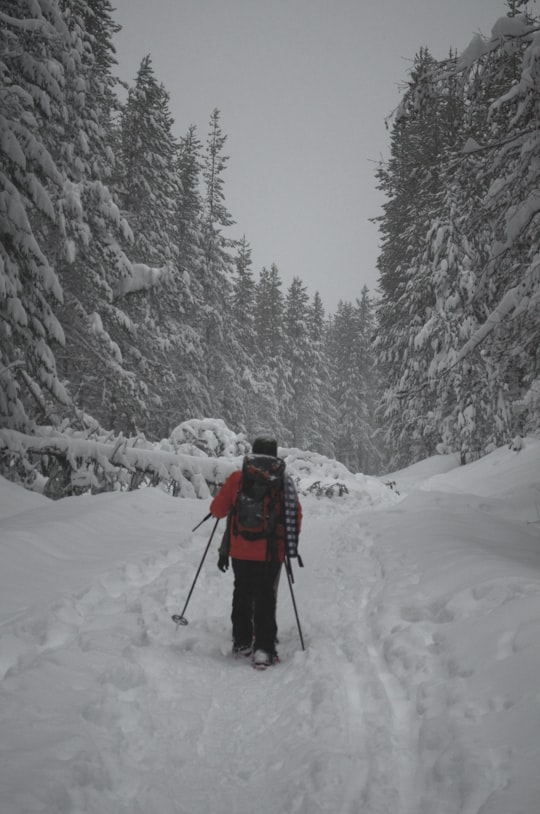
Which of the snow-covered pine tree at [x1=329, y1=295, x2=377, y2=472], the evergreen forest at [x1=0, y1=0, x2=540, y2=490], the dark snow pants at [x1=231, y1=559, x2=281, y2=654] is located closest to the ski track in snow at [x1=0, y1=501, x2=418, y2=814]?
the dark snow pants at [x1=231, y1=559, x2=281, y2=654]

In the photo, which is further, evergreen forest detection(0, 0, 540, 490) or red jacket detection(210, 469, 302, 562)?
evergreen forest detection(0, 0, 540, 490)

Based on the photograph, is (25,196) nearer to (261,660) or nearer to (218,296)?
(261,660)

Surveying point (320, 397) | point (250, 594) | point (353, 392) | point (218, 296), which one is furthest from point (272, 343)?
point (250, 594)

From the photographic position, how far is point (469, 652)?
133 inches

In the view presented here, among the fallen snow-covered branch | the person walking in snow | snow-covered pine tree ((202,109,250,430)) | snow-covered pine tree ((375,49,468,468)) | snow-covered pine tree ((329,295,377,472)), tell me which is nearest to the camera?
the person walking in snow

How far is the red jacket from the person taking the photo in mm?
4441

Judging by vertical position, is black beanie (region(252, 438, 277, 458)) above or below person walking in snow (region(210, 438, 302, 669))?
above

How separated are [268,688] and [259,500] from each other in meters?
1.60

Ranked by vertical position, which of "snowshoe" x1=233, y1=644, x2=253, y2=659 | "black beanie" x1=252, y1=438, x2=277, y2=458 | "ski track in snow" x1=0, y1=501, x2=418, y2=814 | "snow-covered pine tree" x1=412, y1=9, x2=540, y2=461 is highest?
"snow-covered pine tree" x1=412, y1=9, x2=540, y2=461

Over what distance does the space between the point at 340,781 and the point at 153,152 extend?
19.0 meters

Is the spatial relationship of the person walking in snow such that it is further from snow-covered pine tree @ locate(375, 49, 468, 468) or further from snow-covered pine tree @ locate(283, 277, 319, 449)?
snow-covered pine tree @ locate(283, 277, 319, 449)

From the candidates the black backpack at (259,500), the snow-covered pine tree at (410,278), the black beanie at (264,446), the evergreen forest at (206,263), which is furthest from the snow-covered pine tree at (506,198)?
the snow-covered pine tree at (410,278)

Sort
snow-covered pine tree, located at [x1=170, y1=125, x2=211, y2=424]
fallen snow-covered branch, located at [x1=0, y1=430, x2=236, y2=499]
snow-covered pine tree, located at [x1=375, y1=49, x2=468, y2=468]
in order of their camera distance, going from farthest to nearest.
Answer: snow-covered pine tree, located at [x1=170, y1=125, x2=211, y2=424]
snow-covered pine tree, located at [x1=375, y1=49, x2=468, y2=468]
fallen snow-covered branch, located at [x1=0, y1=430, x2=236, y2=499]

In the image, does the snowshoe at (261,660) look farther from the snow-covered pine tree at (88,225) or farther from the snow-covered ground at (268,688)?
the snow-covered pine tree at (88,225)
